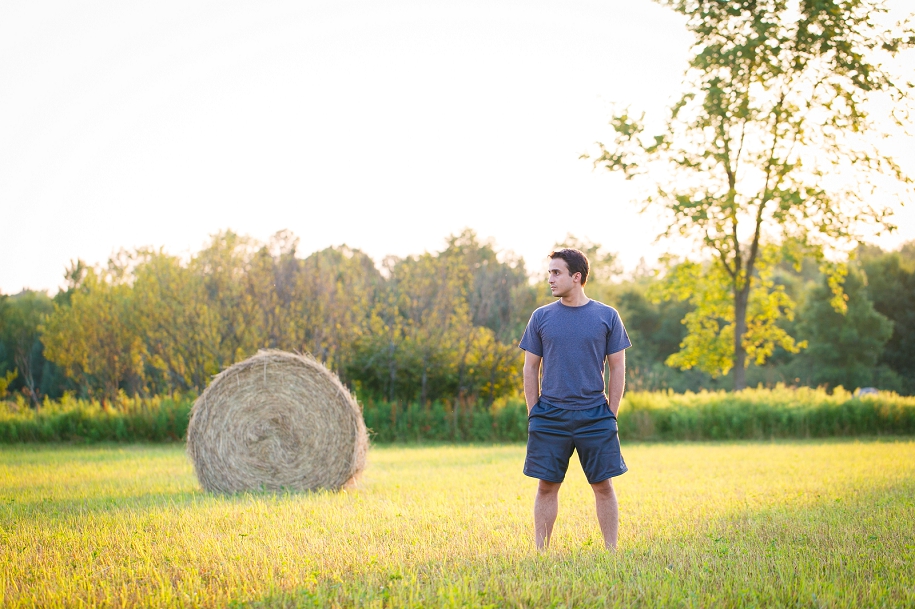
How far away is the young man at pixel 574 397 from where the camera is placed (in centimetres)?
502

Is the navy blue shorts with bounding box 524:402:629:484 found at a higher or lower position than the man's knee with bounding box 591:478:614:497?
higher

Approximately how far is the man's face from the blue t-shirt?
0.42ft

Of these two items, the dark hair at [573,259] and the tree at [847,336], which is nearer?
the dark hair at [573,259]

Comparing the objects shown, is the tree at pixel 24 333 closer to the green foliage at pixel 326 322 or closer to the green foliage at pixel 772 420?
the green foliage at pixel 326 322

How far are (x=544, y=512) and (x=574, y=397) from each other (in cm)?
86

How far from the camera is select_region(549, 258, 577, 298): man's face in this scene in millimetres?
5113

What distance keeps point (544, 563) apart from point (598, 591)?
24.5 inches

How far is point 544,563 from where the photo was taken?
186 inches

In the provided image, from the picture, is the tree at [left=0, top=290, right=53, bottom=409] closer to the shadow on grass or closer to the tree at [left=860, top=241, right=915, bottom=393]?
the shadow on grass

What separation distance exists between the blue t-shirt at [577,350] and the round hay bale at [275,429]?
4706 millimetres

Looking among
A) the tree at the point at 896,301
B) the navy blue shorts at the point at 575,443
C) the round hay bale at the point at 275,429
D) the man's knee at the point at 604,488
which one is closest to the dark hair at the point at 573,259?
the navy blue shorts at the point at 575,443

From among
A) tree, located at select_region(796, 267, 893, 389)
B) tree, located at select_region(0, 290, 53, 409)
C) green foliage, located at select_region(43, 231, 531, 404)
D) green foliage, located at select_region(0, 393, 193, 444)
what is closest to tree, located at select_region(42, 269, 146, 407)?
green foliage, located at select_region(43, 231, 531, 404)

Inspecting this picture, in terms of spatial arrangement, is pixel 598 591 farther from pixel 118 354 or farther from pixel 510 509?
pixel 118 354

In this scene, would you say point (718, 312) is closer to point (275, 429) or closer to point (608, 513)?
point (275, 429)
